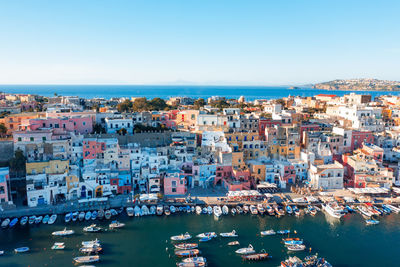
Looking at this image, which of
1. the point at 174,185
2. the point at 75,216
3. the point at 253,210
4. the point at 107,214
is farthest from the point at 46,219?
the point at 253,210

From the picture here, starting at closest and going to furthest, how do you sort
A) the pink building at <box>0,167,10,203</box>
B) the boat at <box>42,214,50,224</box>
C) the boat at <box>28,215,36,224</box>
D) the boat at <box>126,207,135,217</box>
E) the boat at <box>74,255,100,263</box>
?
the boat at <box>74,255,100,263</box>
the boat at <box>28,215,36,224</box>
the boat at <box>42,214,50,224</box>
the pink building at <box>0,167,10,203</box>
the boat at <box>126,207,135,217</box>

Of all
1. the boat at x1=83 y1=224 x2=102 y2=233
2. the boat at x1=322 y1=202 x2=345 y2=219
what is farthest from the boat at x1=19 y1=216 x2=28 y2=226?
the boat at x1=322 y1=202 x2=345 y2=219

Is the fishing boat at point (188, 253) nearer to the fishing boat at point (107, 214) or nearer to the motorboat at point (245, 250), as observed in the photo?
the motorboat at point (245, 250)

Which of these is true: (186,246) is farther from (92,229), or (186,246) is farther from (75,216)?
(75,216)

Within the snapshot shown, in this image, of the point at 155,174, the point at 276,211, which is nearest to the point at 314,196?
the point at 276,211

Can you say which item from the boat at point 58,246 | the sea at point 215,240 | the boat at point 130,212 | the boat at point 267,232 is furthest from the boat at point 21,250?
the boat at point 267,232

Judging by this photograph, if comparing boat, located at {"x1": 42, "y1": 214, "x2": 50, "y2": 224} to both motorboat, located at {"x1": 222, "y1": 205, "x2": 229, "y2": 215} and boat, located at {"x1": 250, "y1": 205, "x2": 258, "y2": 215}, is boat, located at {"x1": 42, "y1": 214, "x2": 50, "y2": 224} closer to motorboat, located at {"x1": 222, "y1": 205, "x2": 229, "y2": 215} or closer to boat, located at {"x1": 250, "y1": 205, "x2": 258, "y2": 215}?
motorboat, located at {"x1": 222, "y1": 205, "x2": 229, "y2": 215}
